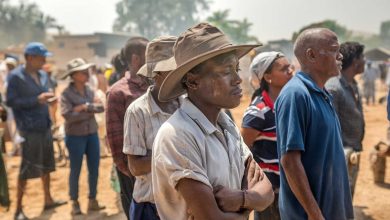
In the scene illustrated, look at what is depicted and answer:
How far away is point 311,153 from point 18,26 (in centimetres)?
5723

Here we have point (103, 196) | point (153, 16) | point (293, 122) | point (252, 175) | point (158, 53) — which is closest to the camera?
point (252, 175)

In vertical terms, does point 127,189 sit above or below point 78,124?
below

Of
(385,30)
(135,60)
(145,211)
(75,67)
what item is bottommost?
(145,211)

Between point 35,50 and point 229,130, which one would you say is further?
point 35,50

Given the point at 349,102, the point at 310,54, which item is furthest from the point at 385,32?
the point at 310,54

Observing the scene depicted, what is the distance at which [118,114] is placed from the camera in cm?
296

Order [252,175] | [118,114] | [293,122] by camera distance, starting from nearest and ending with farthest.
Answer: [252,175] → [293,122] → [118,114]

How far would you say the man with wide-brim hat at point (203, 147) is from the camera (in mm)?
1445

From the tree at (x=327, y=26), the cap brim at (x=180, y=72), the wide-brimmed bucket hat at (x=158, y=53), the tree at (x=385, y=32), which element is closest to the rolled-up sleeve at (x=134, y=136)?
the wide-brimmed bucket hat at (x=158, y=53)

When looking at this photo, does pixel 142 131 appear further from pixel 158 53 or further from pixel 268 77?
pixel 268 77

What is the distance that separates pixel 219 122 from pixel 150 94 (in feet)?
2.68

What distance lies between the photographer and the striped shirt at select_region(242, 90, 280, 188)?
306 centimetres

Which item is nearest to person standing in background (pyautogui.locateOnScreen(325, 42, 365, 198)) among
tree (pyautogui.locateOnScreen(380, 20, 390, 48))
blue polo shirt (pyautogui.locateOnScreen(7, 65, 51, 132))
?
blue polo shirt (pyautogui.locateOnScreen(7, 65, 51, 132))

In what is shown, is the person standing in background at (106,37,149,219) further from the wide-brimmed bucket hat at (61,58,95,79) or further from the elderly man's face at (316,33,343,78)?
the wide-brimmed bucket hat at (61,58,95,79)
